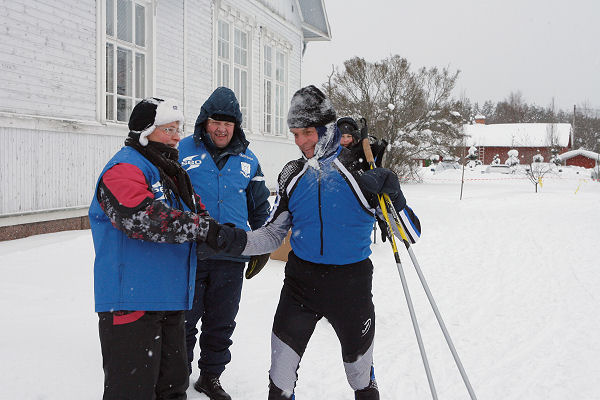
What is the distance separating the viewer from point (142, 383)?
7.25 feet

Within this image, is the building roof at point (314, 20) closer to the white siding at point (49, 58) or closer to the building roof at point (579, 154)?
the white siding at point (49, 58)

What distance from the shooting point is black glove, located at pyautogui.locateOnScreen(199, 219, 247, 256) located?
2398 millimetres

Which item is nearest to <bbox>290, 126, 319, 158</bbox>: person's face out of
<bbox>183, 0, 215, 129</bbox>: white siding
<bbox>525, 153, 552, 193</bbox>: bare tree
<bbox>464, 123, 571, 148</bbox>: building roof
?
<bbox>183, 0, 215, 129</bbox>: white siding

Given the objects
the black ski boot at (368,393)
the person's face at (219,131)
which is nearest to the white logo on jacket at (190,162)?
the person's face at (219,131)

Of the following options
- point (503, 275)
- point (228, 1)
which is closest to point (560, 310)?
point (503, 275)

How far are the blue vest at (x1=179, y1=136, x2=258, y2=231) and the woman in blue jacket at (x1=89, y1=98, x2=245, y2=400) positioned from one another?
0.74m

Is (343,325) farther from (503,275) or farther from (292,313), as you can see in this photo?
(503,275)

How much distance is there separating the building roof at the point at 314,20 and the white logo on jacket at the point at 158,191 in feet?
50.0

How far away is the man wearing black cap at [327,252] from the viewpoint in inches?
102

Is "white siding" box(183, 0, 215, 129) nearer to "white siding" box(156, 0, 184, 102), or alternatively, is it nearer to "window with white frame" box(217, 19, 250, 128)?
"white siding" box(156, 0, 184, 102)

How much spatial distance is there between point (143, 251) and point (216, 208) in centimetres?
103

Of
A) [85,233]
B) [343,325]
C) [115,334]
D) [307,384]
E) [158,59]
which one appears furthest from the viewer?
[158,59]

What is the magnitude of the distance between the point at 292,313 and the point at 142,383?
0.85 metres

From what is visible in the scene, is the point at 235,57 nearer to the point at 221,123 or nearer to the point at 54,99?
the point at 54,99
